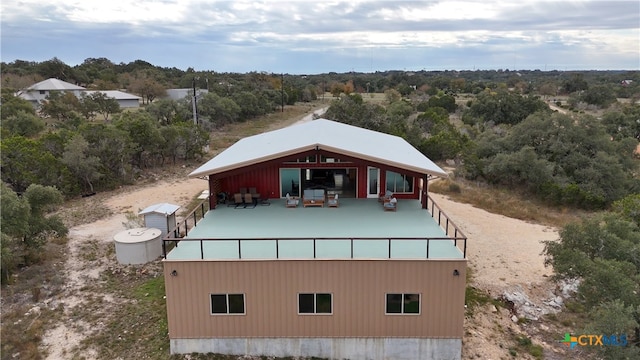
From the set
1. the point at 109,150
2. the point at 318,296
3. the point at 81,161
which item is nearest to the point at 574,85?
the point at 109,150

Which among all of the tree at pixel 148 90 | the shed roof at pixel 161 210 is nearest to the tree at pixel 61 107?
the tree at pixel 148 90

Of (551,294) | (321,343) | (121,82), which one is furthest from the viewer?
(121,82)

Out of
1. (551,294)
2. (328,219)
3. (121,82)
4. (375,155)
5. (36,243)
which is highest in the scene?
(121,82)

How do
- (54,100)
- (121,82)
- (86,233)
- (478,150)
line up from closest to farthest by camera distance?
(86,233) → (478,150) → (54,100) → (121,82)

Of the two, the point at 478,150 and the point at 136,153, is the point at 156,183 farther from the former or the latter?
the point at 478,150

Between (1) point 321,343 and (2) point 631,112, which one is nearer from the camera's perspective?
(1) point 321,343

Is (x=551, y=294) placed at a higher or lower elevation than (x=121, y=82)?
lower

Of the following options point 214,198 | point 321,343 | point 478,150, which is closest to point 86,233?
point 214,198

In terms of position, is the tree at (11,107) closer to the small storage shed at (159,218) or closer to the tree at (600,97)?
the small storage shed at (159,218)
